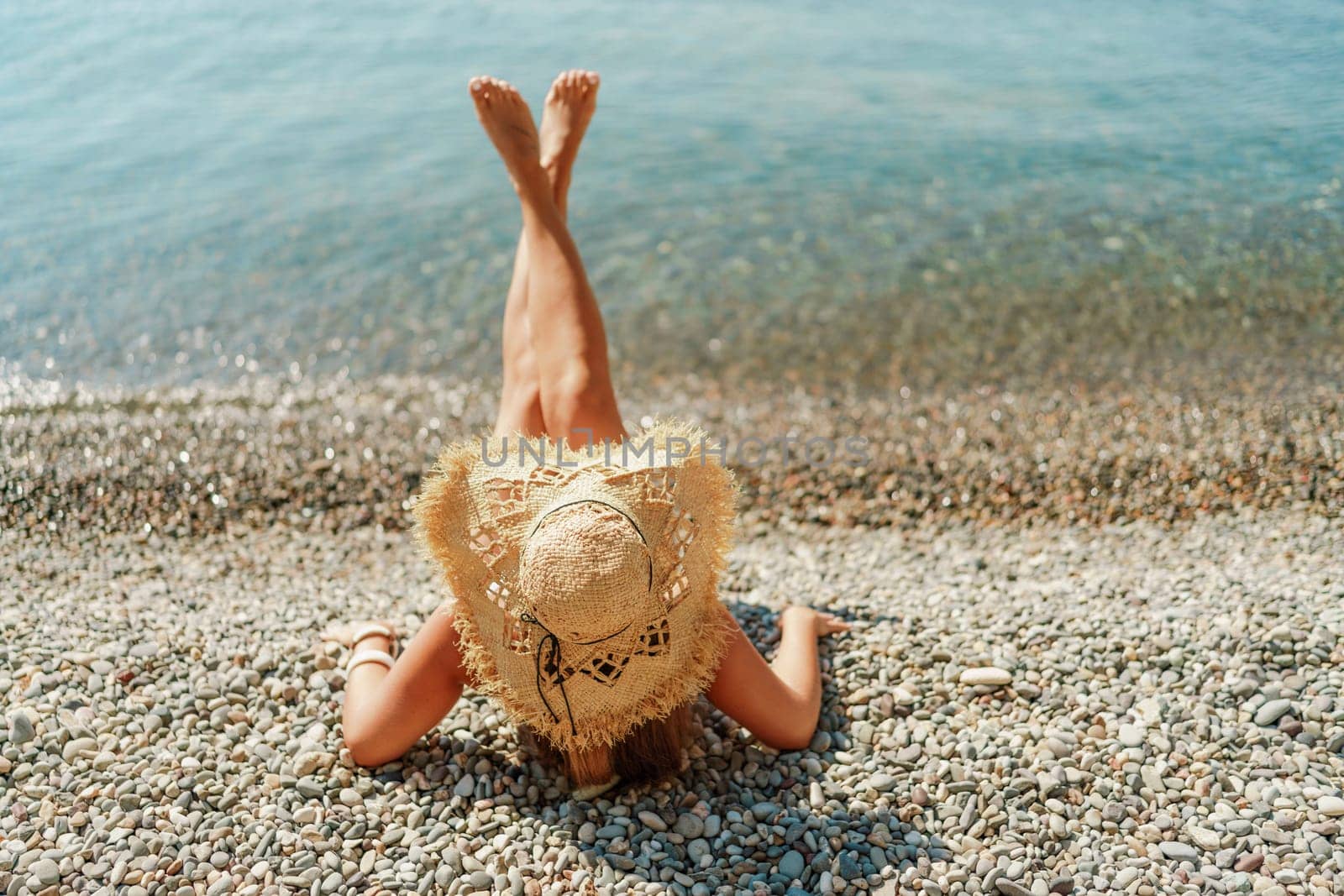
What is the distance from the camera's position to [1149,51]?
11.7 meters

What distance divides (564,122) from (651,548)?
115 inches

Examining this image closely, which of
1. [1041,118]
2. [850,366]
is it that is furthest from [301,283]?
[1041,118]

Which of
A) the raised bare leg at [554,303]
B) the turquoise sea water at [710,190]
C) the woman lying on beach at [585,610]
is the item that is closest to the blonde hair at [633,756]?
the woman lying on beach at [585,610]

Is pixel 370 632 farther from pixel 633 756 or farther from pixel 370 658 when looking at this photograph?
pixel 633 756

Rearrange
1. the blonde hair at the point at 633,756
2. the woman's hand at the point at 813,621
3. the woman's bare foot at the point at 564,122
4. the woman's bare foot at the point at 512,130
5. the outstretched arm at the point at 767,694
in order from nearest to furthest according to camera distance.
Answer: the blonde hair at the point at 633,756 < the outstretched arm at the point at 767,694 < the woman's hand at the point at 813,621 < the woman's bare foot at the point at 512,130 < the woman's bare foot at the point at 564,122

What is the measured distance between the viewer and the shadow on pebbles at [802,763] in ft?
10.0

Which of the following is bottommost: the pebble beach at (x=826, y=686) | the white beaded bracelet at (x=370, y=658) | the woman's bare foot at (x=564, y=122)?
the pebble beach at (x=826, y=686)

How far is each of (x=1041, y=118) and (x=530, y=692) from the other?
9864 mm

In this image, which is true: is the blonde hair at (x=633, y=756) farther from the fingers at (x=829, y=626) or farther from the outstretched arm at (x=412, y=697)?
the fingers at (x=829, y=626)

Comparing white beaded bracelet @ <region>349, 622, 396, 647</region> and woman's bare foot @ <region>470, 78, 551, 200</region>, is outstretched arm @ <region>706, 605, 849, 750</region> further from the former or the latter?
woman's bare foot @ <region>470, 78, 551, 200</region>

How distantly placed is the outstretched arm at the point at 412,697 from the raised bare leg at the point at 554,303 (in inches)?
35.1

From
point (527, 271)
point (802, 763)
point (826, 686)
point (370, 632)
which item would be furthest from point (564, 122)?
point (802, 763)

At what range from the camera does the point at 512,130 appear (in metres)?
4.57

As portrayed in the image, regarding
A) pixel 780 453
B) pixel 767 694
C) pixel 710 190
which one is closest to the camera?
pixel 767 694
